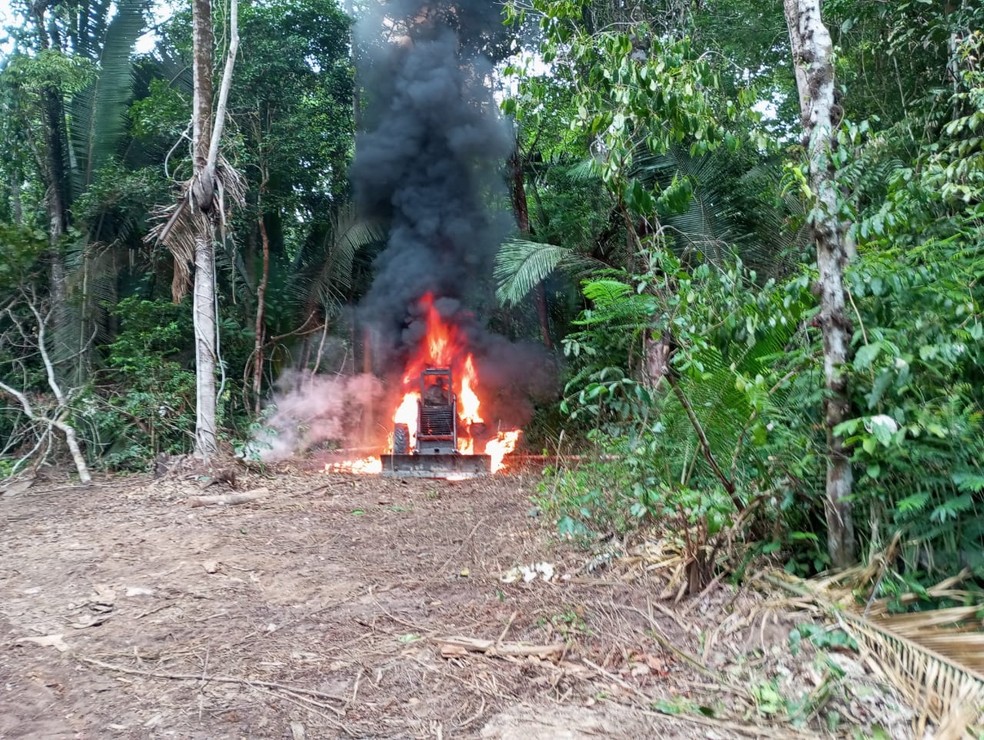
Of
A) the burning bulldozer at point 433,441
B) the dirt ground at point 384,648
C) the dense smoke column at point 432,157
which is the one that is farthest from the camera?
the dense smoke column at point 432,157

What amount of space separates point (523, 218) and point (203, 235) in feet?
19.9

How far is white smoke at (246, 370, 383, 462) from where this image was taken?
11328 mm

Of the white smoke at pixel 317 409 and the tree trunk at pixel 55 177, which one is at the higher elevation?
the tree trunk at pixel 55 177

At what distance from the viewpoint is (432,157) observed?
483 inches

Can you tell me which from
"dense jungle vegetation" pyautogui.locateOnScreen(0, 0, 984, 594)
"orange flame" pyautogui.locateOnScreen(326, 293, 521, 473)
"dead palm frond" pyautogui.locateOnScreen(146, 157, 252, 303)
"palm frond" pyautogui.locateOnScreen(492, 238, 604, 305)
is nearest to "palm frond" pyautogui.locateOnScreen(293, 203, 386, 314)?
"dense jungle vegetation" pyautogui.locateOnScreen(0, 0, 984, 594)

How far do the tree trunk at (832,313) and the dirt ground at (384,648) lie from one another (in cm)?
58

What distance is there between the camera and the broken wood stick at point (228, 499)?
7.26m

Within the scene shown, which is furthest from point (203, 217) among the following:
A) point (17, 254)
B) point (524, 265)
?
point (524, 265)

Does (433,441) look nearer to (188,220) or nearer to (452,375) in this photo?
(452,375)

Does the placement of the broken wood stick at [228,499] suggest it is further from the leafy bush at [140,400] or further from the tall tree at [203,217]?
the leafy bush at [140,400]

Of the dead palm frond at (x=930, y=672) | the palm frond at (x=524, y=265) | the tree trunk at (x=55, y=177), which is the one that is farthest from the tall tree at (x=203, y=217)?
the dead palm frond at (x=930, y=672)

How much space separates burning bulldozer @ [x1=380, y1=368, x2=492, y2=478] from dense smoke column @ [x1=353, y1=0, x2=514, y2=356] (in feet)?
5.49

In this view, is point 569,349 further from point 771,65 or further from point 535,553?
point 771,65

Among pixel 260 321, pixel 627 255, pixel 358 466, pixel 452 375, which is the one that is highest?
pixel 627 255
